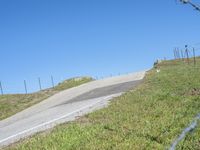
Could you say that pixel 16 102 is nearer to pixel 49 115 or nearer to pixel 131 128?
pixel 49 115

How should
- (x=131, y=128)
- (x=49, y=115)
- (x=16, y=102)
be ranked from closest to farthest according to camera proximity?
1. (x=131, y=128)
2. (x=49, y=115)
3. (x=16, y=102)

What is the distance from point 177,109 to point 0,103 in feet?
71.1

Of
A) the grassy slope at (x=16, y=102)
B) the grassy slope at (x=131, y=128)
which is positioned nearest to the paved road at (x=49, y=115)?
the grassy slope at (x=131, y=128)

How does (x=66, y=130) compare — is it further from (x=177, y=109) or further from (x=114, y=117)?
(x=177, y=109)

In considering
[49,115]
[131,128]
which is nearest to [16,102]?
[49,115]

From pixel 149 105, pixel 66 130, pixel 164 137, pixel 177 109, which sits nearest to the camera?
pixel 164 137

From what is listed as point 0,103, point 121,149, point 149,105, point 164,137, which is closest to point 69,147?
point 121,149

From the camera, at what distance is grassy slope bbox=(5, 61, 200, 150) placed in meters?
10.1

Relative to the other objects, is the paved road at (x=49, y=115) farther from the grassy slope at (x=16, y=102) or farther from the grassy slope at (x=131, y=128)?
the grassy slope at (x=16, y=102)

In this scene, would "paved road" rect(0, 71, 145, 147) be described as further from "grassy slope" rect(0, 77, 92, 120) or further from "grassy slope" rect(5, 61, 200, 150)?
"grassy slope" rect(0, 77, 92, 120)

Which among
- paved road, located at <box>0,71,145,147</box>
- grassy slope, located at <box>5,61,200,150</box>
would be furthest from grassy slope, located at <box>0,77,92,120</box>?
grassy slope, located at <box>5,61,200,150</box>

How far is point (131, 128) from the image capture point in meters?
11.9

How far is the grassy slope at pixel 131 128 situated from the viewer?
10.1m

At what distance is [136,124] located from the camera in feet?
40.4
